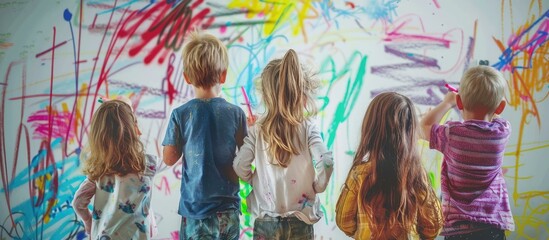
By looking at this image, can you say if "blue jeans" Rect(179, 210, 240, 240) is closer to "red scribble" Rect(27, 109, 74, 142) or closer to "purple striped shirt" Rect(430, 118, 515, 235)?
"purple striped shirt" Rect(430, 118, 515, 235)

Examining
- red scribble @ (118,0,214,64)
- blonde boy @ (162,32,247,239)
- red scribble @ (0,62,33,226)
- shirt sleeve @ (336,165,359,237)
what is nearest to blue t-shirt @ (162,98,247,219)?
blonde boy @ (162,32,247,239)

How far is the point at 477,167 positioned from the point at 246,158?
870 mm

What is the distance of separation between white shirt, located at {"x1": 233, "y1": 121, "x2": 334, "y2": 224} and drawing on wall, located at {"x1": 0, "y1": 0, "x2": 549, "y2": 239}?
77cm

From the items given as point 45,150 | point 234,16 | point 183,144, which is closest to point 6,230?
point 45,150

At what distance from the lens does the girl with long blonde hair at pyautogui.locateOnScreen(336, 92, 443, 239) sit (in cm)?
232

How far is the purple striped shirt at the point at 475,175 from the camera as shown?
2.52 metres

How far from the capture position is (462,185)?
2.53 m

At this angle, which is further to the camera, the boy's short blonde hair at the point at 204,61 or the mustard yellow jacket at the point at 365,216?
the boy's short blonde hair at the point at 204,61

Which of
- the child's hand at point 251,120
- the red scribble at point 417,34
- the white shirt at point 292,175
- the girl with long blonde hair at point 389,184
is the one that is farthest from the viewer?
the red scribble at point 417,34

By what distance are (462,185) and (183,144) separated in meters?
1.08

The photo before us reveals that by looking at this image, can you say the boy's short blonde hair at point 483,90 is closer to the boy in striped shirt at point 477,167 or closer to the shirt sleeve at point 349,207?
the boy in striped shirt at point 477,167

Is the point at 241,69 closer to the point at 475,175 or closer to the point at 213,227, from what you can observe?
the point at 213,227

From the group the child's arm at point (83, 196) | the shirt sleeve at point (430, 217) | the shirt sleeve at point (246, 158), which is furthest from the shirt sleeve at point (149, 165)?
the shirt sleeve at point (430, 217)

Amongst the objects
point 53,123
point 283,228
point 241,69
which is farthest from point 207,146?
point 53,123
